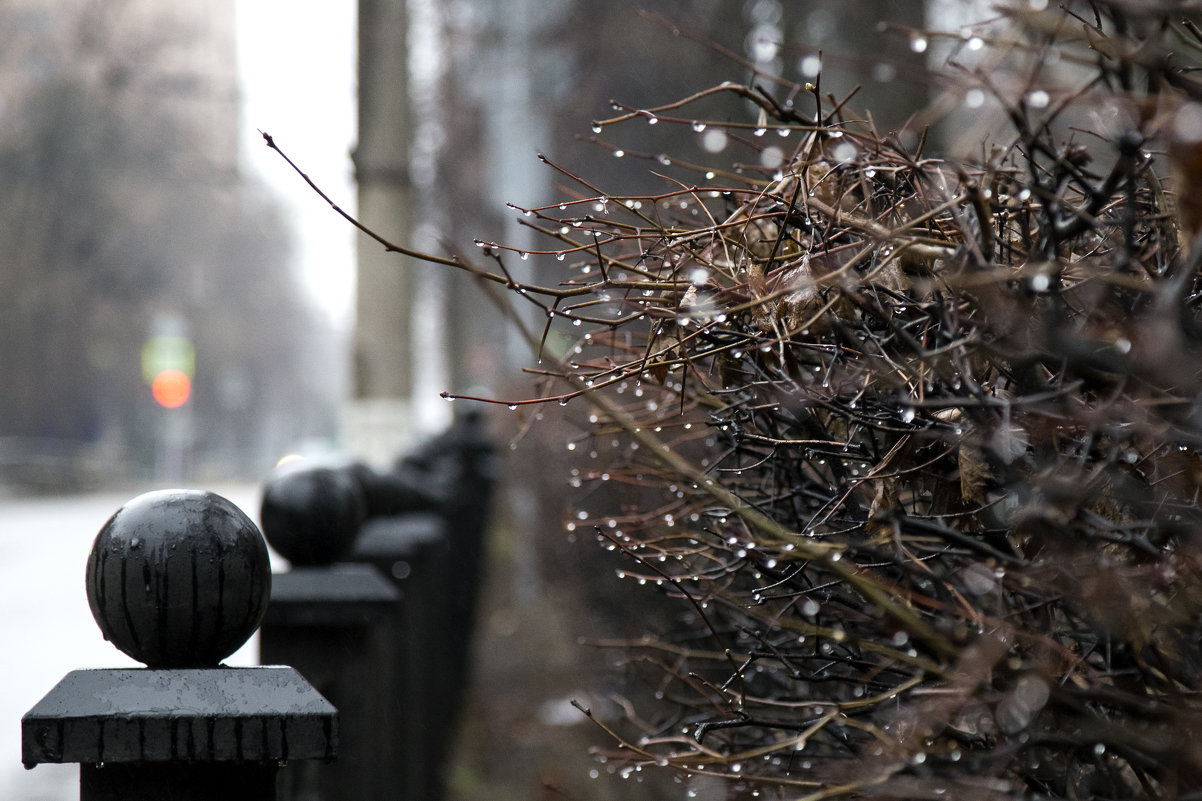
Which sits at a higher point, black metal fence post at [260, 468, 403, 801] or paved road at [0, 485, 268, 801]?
black metal fence post at [260, 468, 403, 801]

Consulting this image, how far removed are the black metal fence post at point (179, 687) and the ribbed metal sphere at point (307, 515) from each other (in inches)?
40.7

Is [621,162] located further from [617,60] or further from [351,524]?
[351,524]

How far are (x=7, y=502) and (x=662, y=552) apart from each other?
32.9 m

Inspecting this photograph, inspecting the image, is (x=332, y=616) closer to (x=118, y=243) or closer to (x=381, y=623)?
(x=381, y=623)

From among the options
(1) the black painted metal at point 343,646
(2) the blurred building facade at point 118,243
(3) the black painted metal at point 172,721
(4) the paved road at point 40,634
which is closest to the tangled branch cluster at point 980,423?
(3) the black painted metal at point 172,721

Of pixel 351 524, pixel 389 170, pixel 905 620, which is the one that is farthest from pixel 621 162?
pixel 905 620

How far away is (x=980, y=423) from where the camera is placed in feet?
3.82

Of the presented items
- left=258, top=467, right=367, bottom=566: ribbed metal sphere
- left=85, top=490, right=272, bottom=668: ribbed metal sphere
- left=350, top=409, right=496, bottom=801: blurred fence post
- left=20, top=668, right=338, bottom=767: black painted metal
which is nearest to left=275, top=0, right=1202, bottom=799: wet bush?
left=20, top=668, right=338, bottom=767: black painted metal

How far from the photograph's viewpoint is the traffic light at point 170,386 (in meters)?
43.0

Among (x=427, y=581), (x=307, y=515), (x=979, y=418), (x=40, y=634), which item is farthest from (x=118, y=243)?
(x=979, y=418)

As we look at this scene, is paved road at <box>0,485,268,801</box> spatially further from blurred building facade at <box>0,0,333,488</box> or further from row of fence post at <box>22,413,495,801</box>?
blurred building facade at <box>0,0,333,488</box>

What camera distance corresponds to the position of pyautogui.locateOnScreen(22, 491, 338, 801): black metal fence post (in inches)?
57.3

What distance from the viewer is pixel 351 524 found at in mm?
2844

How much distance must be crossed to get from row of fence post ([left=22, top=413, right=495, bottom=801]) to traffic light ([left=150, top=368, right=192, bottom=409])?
4065 centimetres
